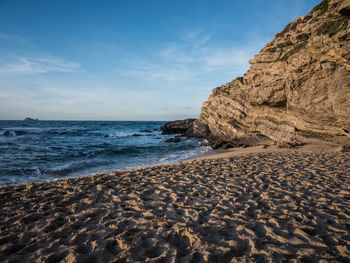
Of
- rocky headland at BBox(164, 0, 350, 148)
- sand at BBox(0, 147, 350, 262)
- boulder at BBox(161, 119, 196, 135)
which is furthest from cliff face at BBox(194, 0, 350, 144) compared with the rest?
boulder at BBox(161, 119, 196, 135)

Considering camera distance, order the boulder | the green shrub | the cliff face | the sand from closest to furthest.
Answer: the sand < the cliff face < the green shrub < the boulder

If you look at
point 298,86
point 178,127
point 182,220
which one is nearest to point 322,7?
point 298,86

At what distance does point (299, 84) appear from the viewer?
13.5 meters

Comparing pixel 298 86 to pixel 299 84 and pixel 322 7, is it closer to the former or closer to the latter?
pixel 299 84

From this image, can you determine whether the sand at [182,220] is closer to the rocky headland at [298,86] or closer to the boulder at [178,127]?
the rocky headland at [298,86]

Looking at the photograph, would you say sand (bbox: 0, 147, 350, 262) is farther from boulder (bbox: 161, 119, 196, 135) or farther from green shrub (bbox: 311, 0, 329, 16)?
boulder (bbox: 161, 119, 196, 135)

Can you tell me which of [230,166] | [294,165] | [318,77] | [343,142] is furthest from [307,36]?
[230,166]

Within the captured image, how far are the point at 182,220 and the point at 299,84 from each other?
14416mm

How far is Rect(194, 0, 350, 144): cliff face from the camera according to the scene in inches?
436

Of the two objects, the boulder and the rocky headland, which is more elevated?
the rocky headland

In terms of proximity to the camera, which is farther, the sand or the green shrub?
the green shrub

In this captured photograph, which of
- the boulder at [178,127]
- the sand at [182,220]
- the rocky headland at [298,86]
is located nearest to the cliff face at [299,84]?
the rocky headland at [298,86]

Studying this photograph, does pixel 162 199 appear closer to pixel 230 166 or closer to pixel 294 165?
pixel 230 166

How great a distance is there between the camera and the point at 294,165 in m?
8.83
